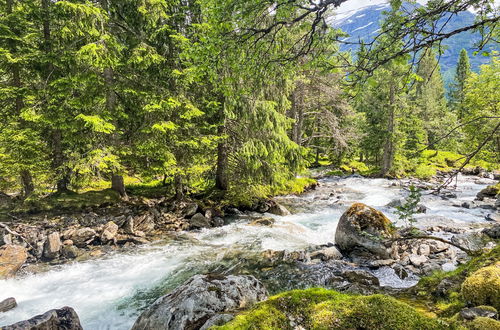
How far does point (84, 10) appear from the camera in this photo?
383 inches

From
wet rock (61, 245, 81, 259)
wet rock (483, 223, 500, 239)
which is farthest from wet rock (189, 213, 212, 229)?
wet rock (483, 223, 500, 239)

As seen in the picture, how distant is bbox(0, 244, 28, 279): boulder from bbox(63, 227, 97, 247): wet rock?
127 cm

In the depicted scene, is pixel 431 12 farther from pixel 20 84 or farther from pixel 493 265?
pixel 20 84

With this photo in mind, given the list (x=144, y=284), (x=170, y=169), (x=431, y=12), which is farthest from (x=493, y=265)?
(x=170, y=169)

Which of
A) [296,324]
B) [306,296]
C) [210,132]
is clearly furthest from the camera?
[210,132]

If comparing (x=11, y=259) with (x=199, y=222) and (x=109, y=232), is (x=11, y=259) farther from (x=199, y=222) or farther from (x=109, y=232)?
(x=199, y=222)

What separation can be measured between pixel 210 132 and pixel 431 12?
10.9m

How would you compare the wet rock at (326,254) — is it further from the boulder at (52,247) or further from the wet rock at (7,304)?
the boulder at (52,247)

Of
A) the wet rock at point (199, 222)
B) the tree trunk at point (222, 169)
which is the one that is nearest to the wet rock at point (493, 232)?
the wet rock at point (199, 222)

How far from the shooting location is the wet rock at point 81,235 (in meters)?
9.13

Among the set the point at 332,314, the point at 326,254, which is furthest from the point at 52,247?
the point at 332,314

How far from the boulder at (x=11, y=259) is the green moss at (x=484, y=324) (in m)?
9.44

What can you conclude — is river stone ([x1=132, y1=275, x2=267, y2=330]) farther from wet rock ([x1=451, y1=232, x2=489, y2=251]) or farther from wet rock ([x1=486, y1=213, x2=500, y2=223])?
wet rock ([x1=486, y1=213, x2=500, y2=223])

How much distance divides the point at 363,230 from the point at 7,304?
877 centimetres
